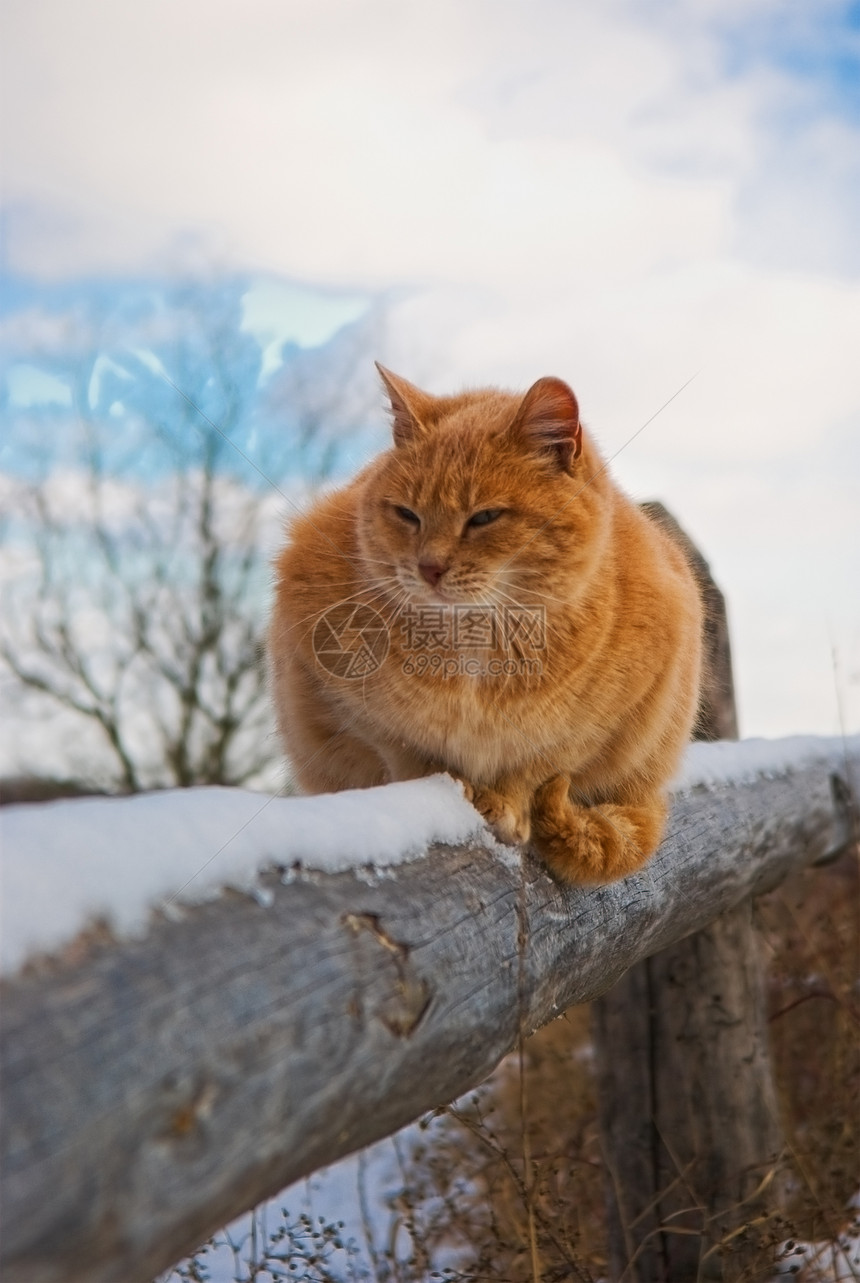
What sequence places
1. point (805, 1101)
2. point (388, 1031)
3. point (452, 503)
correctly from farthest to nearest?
1. point (805, 1101)
2. point (452, 503)
3. point (388, 1031)

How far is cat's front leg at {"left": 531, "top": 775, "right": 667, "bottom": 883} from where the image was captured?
212 centimetres

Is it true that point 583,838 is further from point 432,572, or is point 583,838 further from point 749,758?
point 749,758

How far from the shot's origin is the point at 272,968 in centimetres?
125

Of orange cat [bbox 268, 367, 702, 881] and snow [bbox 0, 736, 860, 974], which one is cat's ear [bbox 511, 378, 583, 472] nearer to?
orange cat [bbox 268, 367, 702, 881]

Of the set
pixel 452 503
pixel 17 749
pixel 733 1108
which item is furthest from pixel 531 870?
pixel 17 749

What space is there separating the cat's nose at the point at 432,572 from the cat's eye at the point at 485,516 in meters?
0.13

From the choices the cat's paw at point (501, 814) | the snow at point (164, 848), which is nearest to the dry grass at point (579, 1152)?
the cat's paw at point (501, 814)

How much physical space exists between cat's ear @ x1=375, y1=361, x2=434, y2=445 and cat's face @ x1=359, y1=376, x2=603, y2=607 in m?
0.14

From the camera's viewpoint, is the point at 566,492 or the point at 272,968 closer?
the point at 272,968

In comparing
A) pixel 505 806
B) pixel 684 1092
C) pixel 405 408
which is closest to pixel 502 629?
pixel 505 806

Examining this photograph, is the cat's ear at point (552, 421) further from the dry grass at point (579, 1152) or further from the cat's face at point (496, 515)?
the dry grass at point (579, 1152)

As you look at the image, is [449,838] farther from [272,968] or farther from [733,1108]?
[733,1108]

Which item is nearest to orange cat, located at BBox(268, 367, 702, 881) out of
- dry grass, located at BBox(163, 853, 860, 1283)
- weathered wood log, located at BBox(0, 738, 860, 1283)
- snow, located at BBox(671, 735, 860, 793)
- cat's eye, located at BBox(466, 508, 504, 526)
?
cat's eye, located at BBox(466, 508, 504, 526)

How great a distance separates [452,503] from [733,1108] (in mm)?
2402
